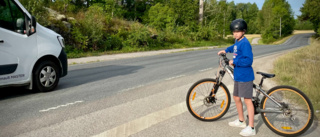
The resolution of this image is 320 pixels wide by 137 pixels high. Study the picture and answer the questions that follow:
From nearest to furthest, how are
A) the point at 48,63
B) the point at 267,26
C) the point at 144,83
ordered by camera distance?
1. the point at 48,63
2. the point at 144,83
3. the point at 267,26

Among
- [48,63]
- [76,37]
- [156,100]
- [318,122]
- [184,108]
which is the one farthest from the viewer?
[76,37]

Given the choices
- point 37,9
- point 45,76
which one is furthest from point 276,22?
point 45,76

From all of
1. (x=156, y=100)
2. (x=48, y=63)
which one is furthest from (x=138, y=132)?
(x=48, y=63)

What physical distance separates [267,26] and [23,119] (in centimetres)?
9677

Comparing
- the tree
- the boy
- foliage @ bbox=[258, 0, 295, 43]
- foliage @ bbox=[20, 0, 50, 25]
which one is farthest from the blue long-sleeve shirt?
foliage @ bbox=[258, 0, 295, 43]

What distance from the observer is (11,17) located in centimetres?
553

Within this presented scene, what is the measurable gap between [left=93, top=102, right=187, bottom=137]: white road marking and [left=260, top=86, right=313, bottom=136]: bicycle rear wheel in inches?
61.8

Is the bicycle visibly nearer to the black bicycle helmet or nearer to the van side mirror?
the black bicycle helmet

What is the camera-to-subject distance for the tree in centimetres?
5992

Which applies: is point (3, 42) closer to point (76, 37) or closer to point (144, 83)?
point (144, 83)

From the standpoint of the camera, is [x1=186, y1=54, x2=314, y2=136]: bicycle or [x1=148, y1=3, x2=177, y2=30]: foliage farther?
[x1=148, y1=3, x2=177, y2=30]: foliage

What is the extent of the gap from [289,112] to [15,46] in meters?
5.30

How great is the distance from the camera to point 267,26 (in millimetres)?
91438

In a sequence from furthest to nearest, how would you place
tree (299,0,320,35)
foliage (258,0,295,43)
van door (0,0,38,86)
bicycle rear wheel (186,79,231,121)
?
foliage (258,0,295,43) → tree (299,0,320,35) → van door (0,0,38,86) → bicycle rear wheel (186,79,231,121)
